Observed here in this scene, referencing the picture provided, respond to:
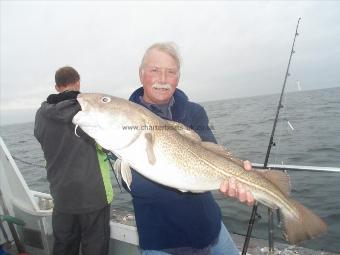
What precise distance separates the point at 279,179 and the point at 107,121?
5.97 feet

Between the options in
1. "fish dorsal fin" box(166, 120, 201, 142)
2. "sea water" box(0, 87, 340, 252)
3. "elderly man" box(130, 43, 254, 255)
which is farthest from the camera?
"sea water" box(0, 87, 340, 252)

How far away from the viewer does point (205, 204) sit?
312 cm

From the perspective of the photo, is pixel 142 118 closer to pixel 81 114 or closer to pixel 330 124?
pixel 81 114

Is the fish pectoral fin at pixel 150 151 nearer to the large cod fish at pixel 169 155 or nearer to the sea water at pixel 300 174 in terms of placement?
the large cod fish at pixel 169 155

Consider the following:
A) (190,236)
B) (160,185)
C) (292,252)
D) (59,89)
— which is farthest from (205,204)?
(59,89)

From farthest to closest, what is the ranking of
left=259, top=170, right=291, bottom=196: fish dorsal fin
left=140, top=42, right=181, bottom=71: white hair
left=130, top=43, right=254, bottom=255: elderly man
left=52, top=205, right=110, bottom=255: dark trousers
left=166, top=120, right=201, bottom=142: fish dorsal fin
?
left=52, top=205, right=110, bottom=255: dark trousers, left=140, top=42, right=181, bottom=71: white hair, left=259, top=170, right=291, bottom=196: fish dorsal fin, left=130, top=43, right=254, bottom=255: elderly man, left=166, top=120, right=201, bottom=142: fish dorsal fin

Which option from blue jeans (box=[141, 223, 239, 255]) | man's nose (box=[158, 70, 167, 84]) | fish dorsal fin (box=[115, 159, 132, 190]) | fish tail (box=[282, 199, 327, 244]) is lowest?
blue jeans (box=[141, 223, 239, 255])

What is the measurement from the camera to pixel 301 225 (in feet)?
9.79

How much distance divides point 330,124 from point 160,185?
22.3 m

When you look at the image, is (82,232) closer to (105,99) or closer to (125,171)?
(125,171)

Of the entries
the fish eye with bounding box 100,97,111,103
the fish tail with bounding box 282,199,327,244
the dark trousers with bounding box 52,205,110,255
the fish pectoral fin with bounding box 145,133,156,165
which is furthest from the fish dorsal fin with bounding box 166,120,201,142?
the dark trousers with bounding box 52,205,110,255

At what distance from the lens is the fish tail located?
9.57 feet

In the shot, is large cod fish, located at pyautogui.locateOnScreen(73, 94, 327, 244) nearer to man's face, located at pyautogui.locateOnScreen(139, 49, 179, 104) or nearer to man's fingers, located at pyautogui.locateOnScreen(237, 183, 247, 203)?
man's fingers, located at pyautogui.locateOnScreen(237, 183, 247, 203)

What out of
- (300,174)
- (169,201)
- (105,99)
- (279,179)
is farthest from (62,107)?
(300,174)
